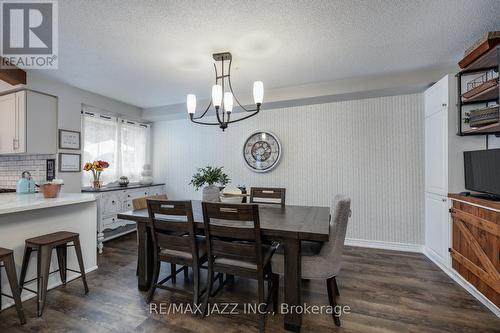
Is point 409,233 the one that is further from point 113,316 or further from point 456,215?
point 113,316

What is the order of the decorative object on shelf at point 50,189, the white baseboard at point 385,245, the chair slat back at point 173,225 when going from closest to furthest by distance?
the chair slat back at point 173,225
the decorative object on shelf at point 50,189
the white baseboard at point 385,245

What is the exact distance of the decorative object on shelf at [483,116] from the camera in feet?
7.36

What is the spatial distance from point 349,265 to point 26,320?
3184mm

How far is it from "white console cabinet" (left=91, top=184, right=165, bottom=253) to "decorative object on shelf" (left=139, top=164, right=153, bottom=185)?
1.05 feet

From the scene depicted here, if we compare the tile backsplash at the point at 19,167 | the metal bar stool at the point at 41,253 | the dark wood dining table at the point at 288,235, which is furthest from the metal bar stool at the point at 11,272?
the tile backsplash at the point at 19,167

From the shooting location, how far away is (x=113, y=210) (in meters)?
3.82

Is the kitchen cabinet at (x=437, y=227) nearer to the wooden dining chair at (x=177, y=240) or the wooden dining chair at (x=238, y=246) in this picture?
the wooden dining chair at (x=238, y=246)

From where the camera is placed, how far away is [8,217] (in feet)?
7.00

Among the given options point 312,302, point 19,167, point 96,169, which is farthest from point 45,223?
point 312,302

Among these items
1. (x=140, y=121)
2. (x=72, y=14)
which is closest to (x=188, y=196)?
(x=140, y=121)

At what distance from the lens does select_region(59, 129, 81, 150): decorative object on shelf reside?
3434mm

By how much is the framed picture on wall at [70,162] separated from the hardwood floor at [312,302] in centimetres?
164

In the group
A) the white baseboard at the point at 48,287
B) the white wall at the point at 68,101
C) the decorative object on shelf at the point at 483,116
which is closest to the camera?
the white baseboard at the point at 48,287

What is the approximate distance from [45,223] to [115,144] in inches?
88.1
